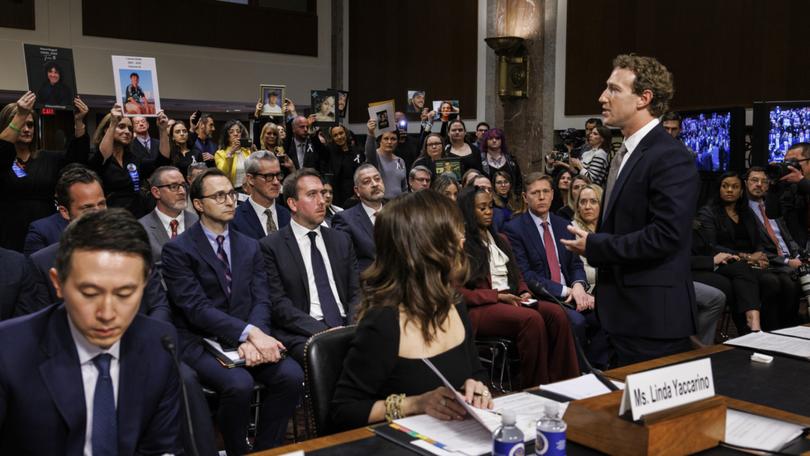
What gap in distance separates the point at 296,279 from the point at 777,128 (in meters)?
4.87

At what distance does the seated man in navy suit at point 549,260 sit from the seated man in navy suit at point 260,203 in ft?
4.72

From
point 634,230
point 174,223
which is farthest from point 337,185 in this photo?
point 634,230

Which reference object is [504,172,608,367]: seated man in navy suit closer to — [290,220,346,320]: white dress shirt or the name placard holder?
[290,220,346,320]: white dress shirt

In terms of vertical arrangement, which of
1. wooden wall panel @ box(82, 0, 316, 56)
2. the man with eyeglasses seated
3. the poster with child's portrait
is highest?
wooden wall panel @ box(82, 0, 316, 56)

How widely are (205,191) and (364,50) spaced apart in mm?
9758

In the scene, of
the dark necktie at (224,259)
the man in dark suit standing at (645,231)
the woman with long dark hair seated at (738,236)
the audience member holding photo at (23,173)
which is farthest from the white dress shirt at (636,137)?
the audience member holding photo at (23,173)

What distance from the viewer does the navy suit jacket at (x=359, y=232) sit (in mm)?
4441

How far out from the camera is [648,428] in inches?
58.3

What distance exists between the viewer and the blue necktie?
1.67 m

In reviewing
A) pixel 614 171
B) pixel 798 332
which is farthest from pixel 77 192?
pixel 798 332

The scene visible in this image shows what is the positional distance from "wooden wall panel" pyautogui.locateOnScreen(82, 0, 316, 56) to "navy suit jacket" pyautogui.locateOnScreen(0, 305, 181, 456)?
10567mm

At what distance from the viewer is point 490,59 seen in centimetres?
1090

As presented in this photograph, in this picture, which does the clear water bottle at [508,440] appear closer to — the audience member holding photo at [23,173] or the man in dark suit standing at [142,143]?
the audience member holding photo at [23,173]

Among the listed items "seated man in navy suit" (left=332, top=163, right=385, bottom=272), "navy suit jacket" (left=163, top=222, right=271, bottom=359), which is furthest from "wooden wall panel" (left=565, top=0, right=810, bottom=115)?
"navy suit jacket" (left=163, top=222, right=271, bottom=359)
